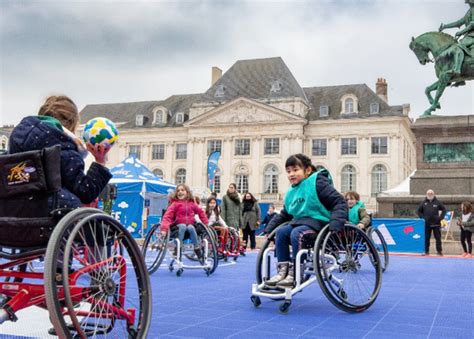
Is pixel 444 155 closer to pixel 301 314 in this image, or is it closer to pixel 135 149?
pixel 301 314

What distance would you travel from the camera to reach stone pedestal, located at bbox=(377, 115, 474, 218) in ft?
54.7

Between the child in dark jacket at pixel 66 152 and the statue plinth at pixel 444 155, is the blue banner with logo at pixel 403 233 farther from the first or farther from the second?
the child in dark jacket at pixel 66 152

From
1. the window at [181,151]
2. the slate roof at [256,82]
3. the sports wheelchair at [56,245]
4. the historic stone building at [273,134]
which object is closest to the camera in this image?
the sports wheelchair at [56,245]

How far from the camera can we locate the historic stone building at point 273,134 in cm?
5541

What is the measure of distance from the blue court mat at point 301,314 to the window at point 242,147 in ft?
169

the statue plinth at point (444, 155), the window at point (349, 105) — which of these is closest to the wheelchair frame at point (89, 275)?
the statue plinth at point (444, 155)

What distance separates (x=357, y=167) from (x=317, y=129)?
5.88 m

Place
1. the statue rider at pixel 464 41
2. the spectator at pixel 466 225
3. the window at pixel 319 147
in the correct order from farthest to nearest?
the window at pixel 319 147 → the statue rider at pixel 464 41 → the spectator at pixel 466 225

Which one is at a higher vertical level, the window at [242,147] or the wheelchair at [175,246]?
the window at [242,147]

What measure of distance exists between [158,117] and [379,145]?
87.5ft

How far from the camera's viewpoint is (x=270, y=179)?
192 ft

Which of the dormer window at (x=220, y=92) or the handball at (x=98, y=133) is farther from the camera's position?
the dormer window at (x=220, y=92)

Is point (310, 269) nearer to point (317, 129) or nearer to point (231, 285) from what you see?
point (231, 285)

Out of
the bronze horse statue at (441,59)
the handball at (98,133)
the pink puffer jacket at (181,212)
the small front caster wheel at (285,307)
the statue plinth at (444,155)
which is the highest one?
the bronze horse statue at (441,59)
